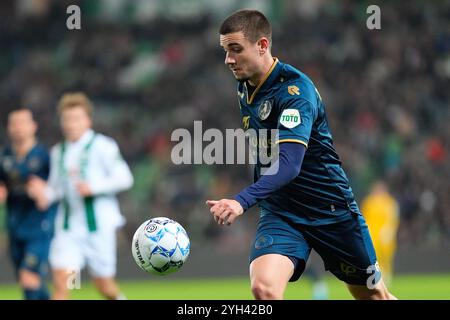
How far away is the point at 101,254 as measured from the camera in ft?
29.8

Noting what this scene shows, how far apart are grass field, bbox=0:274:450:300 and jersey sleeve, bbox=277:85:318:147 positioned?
6.22 meters

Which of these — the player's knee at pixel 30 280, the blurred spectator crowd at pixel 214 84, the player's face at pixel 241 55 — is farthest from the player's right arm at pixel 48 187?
the blurred spectator crowd at pixel 214 84

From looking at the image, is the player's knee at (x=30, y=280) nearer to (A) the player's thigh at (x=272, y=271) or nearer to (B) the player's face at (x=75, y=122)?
(B) the player's face at (x=75, y=122)

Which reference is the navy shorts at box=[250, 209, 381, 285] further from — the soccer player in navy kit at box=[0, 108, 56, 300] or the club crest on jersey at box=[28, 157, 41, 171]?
the club crest on jersey at box=[28, 157, 41, 171]

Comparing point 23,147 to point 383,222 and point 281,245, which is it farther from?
point 383,222

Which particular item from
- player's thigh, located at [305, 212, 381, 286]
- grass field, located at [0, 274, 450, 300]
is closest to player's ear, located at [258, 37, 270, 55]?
player's thigh, located at [305, 212, 381, 286]

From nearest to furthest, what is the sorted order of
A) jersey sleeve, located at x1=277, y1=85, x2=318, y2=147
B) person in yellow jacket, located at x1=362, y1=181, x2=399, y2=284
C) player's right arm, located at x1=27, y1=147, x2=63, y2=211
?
1. jersey sleeve, located at x1=277, y1=85, x2=318, y2=147
2. player's right arm, located at x1=27, y1=147, x2=63, y2=211
3. person in yellow jacket, located at x1=362, y1=181, x2=399, y2=284

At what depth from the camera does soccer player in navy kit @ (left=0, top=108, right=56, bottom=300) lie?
9.16 m

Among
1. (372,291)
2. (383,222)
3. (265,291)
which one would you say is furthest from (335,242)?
(383,222)

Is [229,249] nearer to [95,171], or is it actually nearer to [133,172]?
[133,172]

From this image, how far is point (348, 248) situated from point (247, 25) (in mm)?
1623

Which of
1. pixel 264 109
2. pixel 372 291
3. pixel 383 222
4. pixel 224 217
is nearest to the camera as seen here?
pixel 224 217

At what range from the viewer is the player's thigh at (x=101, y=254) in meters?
9.02

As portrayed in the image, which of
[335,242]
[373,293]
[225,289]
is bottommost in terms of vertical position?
[225,289]
